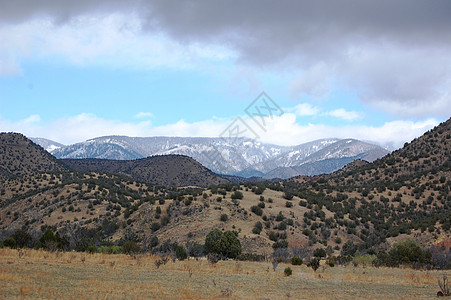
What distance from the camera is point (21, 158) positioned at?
138750 millimetres

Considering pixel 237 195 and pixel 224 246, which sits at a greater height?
pixel 237 195

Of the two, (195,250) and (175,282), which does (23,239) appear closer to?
(195,250)

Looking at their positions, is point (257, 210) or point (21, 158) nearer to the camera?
point (257, 210)

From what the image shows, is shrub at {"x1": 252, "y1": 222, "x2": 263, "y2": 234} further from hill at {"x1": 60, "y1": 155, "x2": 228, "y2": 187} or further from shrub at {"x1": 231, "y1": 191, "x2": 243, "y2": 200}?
hill at {"x1": 60, "y1": 155, "x2": 228, "y2": 187}

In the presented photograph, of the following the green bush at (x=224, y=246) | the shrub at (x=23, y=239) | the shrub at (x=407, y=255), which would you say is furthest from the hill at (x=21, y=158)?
the shrub at (x=407, y=255)

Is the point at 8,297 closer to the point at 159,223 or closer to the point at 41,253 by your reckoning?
the point at 41,253

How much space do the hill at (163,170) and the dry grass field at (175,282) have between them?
126 metres

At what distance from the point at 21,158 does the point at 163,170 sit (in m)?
56.1

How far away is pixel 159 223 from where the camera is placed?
58344mm

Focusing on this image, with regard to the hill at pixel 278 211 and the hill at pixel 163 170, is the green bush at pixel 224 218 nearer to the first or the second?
the hill at pixel 278 211

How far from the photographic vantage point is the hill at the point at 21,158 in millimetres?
130500

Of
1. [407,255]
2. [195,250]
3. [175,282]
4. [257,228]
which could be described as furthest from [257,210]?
[175,282]

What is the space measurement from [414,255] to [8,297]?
34.7 meters

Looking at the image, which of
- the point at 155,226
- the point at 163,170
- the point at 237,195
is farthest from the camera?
the point at 163,170
